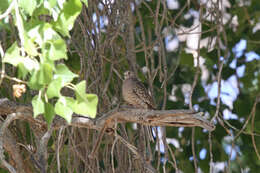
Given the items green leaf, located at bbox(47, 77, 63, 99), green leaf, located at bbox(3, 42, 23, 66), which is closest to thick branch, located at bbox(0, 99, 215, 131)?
green leaf, located at bbox(47, 77, 63, 99)

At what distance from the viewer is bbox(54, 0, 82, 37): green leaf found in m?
1.91

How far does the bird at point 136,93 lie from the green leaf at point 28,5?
2461mm

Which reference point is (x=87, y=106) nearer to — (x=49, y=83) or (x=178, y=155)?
(x=49, y=83)

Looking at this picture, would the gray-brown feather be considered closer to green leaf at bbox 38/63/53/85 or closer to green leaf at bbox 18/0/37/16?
green leaf at bbox 18/0/37/16

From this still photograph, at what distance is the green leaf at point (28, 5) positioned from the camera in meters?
2.00

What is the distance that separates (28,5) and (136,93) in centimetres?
287

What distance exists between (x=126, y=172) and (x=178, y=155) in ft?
6.05

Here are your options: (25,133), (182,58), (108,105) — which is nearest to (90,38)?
(108,105)

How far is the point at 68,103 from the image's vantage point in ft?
6.03

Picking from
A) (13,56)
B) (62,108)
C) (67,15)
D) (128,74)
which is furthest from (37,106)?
(128,74)

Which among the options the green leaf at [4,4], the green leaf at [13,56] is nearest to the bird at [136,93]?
the green leaf at [4,4]

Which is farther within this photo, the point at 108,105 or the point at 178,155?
the point at 178,155

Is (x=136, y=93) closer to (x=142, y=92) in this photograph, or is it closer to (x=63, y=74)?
(x=142, y=92)

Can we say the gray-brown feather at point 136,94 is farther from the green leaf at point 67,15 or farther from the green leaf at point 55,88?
the green leaf at point 55,88
